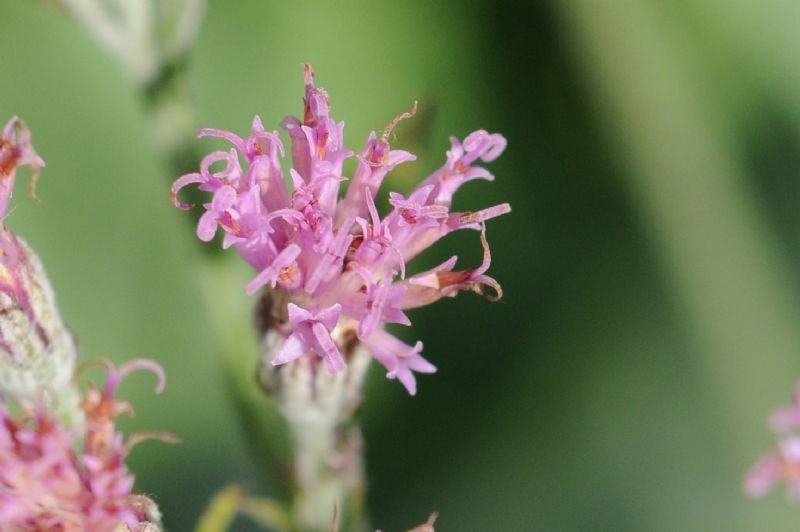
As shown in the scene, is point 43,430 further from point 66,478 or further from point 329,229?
point 329,229

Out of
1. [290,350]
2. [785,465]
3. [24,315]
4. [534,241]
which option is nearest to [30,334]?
[24,315]

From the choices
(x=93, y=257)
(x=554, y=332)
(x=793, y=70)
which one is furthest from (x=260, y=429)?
(x=793, y=70)

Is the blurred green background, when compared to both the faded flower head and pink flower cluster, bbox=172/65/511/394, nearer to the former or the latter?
the faded flower head

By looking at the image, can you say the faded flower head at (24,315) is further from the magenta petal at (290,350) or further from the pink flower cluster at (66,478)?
the magenta petal at (290,350)

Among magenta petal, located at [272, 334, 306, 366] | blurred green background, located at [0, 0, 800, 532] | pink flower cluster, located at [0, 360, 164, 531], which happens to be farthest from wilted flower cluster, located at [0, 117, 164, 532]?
blurred green background, located at [0, 0, 800, 532]

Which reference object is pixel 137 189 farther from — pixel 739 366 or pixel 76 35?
pixel 739 366

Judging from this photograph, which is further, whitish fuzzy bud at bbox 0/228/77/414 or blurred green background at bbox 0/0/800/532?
blurred green background at bbox 0/0/800/532

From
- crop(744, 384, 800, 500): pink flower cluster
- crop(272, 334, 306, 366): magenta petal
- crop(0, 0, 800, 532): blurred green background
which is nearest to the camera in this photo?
crop(272, 334, 306, 366): magenta petal
